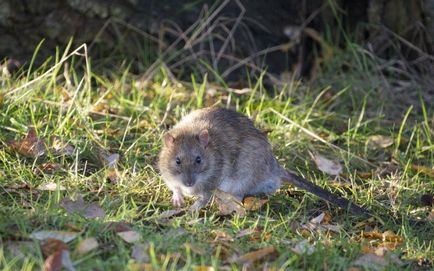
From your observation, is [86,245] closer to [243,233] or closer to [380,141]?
[243,233]

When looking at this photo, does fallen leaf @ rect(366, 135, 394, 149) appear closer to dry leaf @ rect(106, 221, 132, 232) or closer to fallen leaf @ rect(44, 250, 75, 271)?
dry leaf @ rect(106, 221, 132, 232)

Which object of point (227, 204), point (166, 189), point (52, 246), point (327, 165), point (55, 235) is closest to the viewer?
point (52, 246)

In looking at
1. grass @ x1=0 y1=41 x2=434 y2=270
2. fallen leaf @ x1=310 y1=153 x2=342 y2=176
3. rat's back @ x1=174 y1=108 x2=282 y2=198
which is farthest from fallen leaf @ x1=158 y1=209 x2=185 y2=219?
fallen leaf @ x1=310 y1=153 x2=342 y2=176

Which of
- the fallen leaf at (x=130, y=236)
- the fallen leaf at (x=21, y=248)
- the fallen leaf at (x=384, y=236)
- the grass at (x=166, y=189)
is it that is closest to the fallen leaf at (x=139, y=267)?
the grass at (x=166, y=189)

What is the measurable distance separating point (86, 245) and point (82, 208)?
0.82 meters

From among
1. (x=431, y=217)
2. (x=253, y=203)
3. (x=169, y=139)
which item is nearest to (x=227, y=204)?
(x=253, y=203)

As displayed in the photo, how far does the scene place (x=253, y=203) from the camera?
5492 mm

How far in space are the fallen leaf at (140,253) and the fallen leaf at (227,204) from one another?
1.10 m

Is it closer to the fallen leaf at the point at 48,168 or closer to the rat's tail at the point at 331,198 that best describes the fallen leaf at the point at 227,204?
the rat's tail at the point at 331,198

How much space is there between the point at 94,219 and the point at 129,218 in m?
0.25

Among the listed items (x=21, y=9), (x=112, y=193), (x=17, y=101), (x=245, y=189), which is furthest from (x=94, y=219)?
(x=21, y=9)

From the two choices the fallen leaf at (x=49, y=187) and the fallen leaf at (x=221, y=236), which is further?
the fallen leaf at (x=49, y=187)

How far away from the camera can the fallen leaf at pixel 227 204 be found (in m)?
5.32

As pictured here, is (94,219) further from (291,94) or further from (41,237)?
(291,94)
